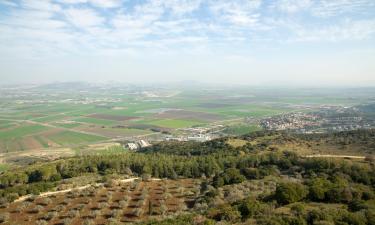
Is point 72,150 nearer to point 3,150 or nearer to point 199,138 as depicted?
point 3,150

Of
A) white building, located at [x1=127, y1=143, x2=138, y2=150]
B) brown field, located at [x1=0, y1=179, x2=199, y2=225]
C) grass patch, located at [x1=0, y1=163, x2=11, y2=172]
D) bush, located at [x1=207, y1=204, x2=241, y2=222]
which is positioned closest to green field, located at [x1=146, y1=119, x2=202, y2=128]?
white building, located at [x1=127, y1=143, x2=138, y2=150]

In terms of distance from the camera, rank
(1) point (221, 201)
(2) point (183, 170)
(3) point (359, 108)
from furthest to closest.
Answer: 1. (3) point (359, 108)
2. (2) point (183, 170)
3. (1) point (221, 201)

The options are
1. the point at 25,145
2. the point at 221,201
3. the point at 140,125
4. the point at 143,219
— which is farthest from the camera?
the point at 140,125

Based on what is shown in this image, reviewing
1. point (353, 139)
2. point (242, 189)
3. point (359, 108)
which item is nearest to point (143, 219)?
point (242, 189)

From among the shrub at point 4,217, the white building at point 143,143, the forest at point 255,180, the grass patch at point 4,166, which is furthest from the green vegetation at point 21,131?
the shrub at point 4,217

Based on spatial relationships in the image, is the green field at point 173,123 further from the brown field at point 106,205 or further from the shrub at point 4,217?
the shrub at point 4,217
